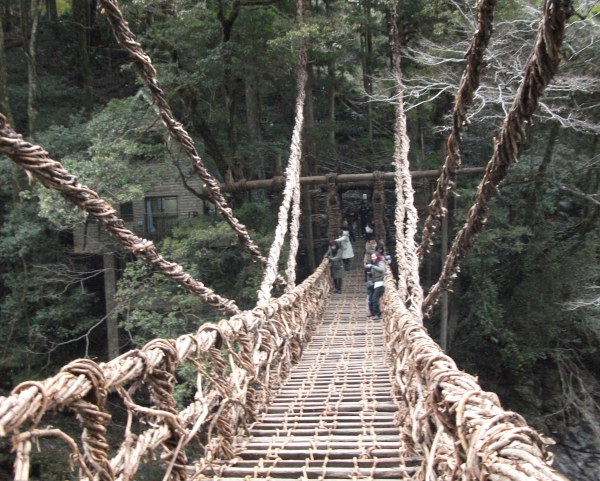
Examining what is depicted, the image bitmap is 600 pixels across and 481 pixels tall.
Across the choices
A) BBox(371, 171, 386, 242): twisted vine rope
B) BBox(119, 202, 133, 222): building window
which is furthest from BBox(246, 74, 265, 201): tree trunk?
BBox(119, 202, 133, 222): building window

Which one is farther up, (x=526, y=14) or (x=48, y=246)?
(x=526, y=14)

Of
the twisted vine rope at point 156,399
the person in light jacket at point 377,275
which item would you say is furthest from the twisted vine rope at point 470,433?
the person in light jacket at point 377,275

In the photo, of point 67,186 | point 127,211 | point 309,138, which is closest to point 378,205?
point 309,138

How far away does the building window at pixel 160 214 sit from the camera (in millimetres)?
Result: 11938

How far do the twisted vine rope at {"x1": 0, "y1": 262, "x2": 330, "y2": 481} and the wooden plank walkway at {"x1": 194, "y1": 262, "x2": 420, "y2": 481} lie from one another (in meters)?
0.12

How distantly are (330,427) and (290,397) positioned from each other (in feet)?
2.13

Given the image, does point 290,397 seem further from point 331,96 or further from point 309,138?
point 331,96

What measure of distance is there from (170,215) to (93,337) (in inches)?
110

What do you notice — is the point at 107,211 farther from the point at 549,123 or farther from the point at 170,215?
the point at 170,215

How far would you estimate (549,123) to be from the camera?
31.0 feet

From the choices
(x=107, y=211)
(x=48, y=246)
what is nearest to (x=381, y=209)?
(x=48, y=246)

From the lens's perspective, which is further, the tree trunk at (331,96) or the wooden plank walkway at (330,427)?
the tree trunk at (331,96)

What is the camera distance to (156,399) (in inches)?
58.9

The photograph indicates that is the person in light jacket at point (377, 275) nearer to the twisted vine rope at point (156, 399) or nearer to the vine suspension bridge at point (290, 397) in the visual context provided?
the vine suspension bridge at point (290, 397)
